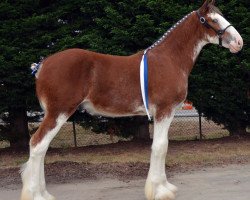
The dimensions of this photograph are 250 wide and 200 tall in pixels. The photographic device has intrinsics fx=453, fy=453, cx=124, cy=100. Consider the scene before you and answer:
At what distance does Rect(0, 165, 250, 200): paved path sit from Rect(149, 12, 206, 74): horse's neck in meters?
1.65

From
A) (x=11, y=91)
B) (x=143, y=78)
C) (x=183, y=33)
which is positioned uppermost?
(x=183, y=33)

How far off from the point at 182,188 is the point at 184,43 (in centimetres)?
202

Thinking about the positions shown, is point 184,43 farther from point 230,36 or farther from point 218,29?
point 230,36

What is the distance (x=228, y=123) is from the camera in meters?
10.1

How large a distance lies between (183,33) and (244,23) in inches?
122

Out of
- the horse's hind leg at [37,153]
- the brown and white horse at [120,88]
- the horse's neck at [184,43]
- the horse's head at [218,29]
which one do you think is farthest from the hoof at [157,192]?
the horse's head at [218,29]

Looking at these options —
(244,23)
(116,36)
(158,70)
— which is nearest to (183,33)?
(158,70)

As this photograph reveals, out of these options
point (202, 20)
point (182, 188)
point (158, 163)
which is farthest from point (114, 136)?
point (202, 20)

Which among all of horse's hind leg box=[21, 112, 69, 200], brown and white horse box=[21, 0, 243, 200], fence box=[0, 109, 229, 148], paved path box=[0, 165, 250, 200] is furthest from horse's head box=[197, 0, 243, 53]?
fence box=[0, 109, 229, 148]

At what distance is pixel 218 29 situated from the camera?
577 cm

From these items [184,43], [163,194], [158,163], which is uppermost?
[184,43]

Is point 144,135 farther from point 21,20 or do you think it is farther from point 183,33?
point 183,33

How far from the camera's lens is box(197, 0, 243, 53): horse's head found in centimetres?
572

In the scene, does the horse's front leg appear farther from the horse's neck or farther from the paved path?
the horse's neck
